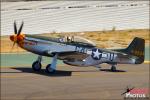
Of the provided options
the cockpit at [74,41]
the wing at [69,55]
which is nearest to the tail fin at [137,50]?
the cockpit at [74,41]

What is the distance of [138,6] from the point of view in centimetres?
4575

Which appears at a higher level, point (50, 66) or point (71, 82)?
point (50, 66)

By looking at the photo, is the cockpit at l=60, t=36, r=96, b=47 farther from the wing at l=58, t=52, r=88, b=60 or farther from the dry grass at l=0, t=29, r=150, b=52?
the dry grass at l=0, t=29, r=150, b=52

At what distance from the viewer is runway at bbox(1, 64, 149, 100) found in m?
16.0

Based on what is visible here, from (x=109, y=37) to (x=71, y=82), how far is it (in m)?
21.3

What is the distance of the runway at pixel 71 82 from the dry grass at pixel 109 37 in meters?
10.3

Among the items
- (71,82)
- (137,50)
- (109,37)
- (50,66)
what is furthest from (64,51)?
(109,37)

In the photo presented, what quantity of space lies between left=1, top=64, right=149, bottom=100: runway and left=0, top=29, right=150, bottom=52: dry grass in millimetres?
10254

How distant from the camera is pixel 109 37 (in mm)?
40094

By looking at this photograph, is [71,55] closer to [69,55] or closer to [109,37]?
[69,55]

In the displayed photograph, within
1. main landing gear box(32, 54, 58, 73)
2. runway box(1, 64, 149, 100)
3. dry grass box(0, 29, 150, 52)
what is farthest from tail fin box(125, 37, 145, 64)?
dry grass box(0, 29, 150, 52)

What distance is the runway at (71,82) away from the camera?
16.0 metres

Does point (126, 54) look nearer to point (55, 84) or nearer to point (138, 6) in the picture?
point (55, 84)

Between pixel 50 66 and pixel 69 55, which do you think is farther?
pixel 69 55
